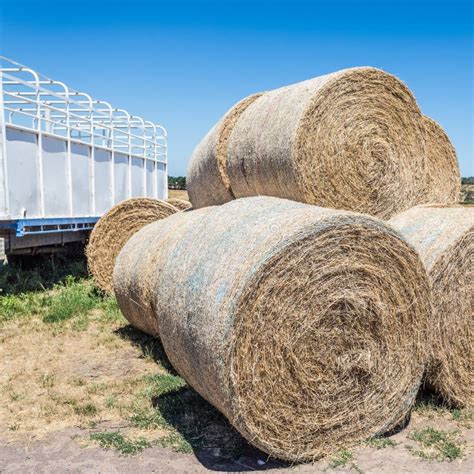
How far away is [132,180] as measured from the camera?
13.8 metres

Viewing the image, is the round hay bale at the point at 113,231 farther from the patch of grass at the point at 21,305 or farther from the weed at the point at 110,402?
the weed at the point at 110,402

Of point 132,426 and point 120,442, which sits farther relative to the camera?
point 132,426

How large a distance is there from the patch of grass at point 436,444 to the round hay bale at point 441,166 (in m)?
3.02

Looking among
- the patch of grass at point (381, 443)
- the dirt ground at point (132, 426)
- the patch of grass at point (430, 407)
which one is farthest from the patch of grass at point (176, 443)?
the patch of grass at point (430, 407)

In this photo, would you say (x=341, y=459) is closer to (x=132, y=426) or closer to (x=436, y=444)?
(x=436, y=444)

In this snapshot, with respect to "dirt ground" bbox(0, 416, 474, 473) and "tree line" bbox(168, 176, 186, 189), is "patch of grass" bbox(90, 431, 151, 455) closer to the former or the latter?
"dirt ground" bbox(0, 416, 474, 473)

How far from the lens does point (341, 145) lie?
19.4 ft

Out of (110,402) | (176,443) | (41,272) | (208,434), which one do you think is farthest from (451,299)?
(41,272)

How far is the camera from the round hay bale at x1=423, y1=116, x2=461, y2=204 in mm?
6766

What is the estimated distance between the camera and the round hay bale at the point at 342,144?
18.8 ft

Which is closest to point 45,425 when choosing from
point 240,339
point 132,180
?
point 240,339

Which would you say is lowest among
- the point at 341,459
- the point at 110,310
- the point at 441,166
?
the point at 341,459

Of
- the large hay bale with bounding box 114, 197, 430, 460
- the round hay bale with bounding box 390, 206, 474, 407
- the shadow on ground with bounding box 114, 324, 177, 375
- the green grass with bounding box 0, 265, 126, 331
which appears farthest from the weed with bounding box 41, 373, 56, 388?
the round hay bale with bounding box 390, 206, 474, 407

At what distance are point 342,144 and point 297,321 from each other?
97.8 inches
